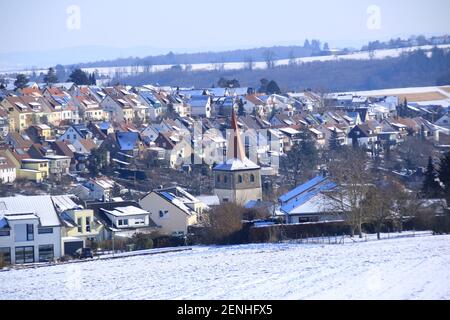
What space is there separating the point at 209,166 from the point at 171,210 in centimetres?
1072

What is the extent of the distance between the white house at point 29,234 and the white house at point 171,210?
2386 millimetres

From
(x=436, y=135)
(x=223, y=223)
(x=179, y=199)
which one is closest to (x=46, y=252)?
(x=223, y=223)

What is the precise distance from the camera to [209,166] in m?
29.0

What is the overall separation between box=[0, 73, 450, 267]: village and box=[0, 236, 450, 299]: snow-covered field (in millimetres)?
2067

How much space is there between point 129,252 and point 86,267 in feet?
7.77

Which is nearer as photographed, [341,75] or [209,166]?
[209,166]

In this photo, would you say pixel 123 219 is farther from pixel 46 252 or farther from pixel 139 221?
pixel 46 252

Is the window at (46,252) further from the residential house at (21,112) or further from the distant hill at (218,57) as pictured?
the distant hill at (218,57)

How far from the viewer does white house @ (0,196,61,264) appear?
50.6ft

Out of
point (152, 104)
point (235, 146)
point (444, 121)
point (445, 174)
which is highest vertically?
point (152, 104)

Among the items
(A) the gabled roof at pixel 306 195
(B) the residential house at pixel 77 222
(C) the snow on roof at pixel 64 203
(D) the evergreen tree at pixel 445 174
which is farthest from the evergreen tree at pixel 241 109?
(D) the evergreen tree at pixel 445 174

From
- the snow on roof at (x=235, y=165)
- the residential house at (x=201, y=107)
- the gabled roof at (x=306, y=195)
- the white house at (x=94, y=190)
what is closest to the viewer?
the gabled roof at (x=306, y=195)

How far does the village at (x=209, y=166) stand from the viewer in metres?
15.5

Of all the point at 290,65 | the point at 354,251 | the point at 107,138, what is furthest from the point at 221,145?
the point at 290,65
